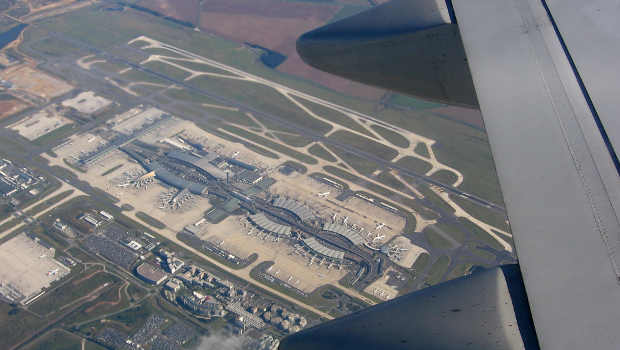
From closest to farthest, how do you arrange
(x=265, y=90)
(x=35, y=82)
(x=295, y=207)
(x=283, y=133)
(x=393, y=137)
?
(x=295, y=207) → (x=393, y=137) → (x=283, y=133) → (x=265, y=90) → (x=35, y=82)

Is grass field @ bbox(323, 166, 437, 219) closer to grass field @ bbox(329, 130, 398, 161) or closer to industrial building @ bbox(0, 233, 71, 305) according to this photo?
grass field @ bbox(329, 130, 398, 161)

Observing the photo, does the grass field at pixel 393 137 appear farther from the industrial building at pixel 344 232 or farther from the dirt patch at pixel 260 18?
the dirt patch at pixel 260 18

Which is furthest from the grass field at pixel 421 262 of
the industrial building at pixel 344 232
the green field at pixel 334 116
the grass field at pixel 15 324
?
the grass field at pixel 15 324

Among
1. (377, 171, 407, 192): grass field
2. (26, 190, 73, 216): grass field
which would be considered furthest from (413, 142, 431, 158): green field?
(26, 190, 73, 216): grass field

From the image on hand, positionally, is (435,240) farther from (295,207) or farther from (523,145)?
(523,145)

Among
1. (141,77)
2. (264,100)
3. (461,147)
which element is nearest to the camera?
(461,147)

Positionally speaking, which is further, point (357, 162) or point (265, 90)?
point (265, 90)

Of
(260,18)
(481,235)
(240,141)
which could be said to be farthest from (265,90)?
(481,235)
